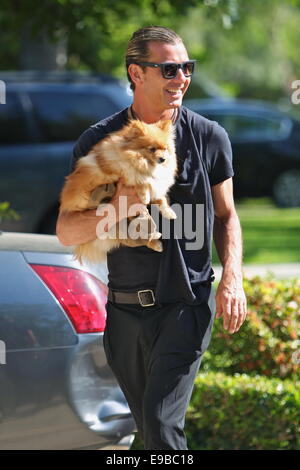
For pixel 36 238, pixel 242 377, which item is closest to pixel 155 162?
pixel 36 238

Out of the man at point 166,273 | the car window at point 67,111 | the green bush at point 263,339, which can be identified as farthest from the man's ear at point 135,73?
the car window at point 67,111

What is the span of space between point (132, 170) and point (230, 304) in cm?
67

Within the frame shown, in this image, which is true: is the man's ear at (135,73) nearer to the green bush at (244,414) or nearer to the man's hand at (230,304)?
the man's hand at (230,304)

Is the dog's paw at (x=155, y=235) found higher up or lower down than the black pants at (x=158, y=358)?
higher up

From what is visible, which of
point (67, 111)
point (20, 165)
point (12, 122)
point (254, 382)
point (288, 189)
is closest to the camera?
point (254, 382)

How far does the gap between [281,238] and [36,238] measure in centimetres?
892

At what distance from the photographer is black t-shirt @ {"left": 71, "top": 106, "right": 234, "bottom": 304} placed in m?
3.64

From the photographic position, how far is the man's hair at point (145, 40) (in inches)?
147

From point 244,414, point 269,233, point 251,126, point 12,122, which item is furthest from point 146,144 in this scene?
point 251,126

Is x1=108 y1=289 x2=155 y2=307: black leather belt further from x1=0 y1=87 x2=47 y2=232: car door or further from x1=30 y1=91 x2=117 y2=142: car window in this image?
x1=30 y1=91 x2=117 y2=142: car window

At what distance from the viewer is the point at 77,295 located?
14.0ft

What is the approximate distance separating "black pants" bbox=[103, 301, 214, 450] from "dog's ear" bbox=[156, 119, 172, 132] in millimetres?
692

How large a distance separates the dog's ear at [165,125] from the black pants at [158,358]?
692 mm

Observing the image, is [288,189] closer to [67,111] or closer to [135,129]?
[67,111]
